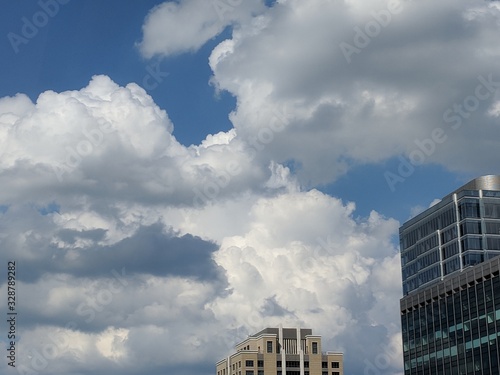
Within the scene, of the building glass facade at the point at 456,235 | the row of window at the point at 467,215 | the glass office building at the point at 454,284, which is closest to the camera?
the glass office building at the point at 454,284

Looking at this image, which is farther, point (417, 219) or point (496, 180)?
point (417, 219)

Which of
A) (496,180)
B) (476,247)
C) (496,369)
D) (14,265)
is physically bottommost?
(496,369)

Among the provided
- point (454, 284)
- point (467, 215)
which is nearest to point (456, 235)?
point (467, 215)

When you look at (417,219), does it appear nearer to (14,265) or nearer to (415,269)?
(415,269)

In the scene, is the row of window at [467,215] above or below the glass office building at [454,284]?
above

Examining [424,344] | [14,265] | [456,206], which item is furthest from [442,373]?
[14,265]

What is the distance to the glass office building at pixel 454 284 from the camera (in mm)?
143625

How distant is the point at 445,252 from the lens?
170 meters

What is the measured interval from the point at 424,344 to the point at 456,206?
86.2 feet

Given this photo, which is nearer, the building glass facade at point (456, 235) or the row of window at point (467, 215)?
the building glass facade at point (456, 235)

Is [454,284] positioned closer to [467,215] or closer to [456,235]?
[456,235]

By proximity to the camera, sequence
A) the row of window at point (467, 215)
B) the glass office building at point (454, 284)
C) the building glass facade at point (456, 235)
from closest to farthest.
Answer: the glass office building at point (454, 284) → the building glass facade at point (456, 235) → the row of window at point (467, 215)

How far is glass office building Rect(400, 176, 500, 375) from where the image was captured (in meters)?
144

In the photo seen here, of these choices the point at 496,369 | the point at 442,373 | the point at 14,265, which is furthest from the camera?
the point at 442,373
